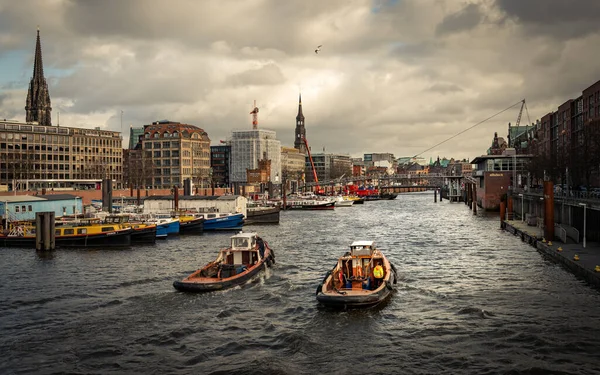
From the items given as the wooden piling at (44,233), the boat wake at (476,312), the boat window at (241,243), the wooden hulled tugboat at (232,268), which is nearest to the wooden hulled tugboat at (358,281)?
the boat wake at (476,312)

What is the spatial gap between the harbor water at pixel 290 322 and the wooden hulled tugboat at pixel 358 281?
821 millimetres

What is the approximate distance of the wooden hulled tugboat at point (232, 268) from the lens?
42763 millimetres

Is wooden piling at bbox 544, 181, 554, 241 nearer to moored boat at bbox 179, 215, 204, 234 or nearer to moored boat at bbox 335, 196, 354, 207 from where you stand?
moored boat at bbox 179, 215, 204, 234

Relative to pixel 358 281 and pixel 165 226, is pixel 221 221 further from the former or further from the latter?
pixel 358 281

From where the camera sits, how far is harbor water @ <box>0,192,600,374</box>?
2906 centimetres

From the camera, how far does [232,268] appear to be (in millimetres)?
47000

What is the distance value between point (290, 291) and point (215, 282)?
5.76 m

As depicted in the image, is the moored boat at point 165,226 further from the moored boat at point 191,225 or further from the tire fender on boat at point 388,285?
the tire fender on boat at point 388,285

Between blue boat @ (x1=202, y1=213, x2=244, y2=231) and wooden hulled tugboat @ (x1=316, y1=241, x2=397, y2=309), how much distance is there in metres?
51.7

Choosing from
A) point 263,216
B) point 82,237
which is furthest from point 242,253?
point 263,216

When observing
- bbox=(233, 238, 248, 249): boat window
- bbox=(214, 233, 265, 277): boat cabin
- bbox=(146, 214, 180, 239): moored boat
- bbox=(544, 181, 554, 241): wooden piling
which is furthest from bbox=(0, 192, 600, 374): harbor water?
bbox=(146, 214, 180, 239): moored boat

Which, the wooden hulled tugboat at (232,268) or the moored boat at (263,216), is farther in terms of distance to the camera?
the moored boat at (263,216)

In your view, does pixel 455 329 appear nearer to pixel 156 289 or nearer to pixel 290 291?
pixel 290 291

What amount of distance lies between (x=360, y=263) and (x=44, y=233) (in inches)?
1583
